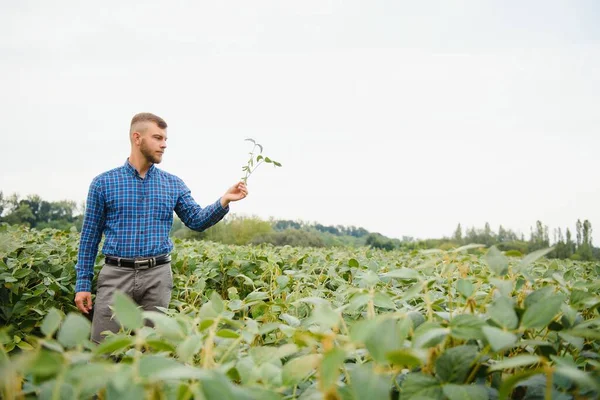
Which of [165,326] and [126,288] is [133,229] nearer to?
[126,288]

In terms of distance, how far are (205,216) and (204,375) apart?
3.08m

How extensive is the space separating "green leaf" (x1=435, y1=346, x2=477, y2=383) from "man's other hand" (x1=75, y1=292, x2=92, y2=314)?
3.22 meters

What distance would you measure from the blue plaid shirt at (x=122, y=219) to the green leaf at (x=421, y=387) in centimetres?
287

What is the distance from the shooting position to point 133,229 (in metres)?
3.33

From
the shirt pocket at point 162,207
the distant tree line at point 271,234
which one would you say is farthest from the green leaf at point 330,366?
the distant tree line at point 271,234

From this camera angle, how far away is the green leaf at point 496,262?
2.99 feet

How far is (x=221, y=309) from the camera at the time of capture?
3.36 ft

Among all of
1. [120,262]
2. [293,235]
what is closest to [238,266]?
[120,262]

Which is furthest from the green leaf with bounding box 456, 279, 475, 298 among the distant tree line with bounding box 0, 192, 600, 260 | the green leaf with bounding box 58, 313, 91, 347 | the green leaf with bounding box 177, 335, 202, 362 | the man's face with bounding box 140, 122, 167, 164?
the distant tree line with bounding box 0, 192, 600, 260

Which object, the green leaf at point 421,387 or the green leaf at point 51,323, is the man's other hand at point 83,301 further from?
the green leaf at point 421,387

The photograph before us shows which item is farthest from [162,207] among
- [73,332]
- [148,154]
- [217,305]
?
[73,332]

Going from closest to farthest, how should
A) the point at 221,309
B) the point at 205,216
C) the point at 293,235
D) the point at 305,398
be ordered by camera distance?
the point at 305,398 → the point at 221,309 → the point at 205,216 → the point at 293,235

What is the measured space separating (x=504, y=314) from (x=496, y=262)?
0.19 metres

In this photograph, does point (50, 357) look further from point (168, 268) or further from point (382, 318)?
point (168, 268)
